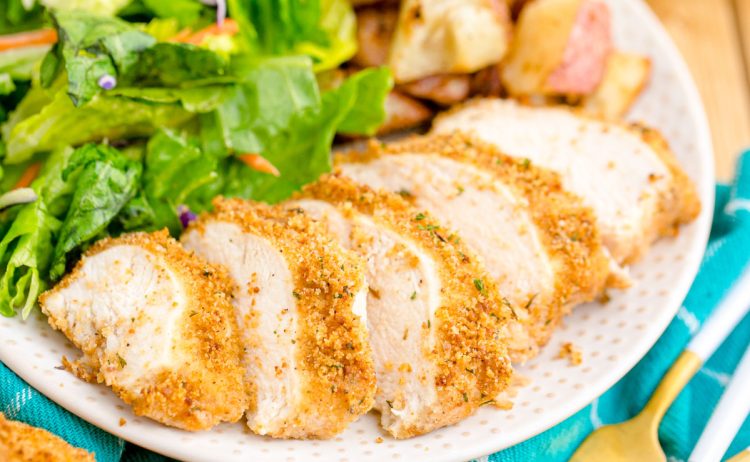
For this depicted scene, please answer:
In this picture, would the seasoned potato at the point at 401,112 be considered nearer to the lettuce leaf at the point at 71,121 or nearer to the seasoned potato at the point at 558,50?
the seasoned potato at the point at 558,50

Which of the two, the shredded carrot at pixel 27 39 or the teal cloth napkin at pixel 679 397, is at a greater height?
the shredded carrot at pixel 27 39

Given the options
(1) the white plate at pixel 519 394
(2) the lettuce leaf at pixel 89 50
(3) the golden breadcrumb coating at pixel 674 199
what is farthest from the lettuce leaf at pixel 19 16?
(3) the golden breadcrumb coating at pixel 674 199

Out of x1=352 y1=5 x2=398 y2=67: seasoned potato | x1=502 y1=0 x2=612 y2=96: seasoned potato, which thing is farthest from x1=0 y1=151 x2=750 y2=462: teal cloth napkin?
x1=352 y1=5 x2=398 y2=67: seasoned potato

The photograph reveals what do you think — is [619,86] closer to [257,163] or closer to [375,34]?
[375,34]

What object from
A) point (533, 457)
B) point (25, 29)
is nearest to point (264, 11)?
point (25, 29)

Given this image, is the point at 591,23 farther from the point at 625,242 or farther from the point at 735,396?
the point at 735,396

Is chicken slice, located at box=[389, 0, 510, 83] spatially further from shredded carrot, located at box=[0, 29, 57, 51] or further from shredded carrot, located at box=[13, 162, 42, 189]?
shredded carrot, located at box=[13, 162, 42, 189]
